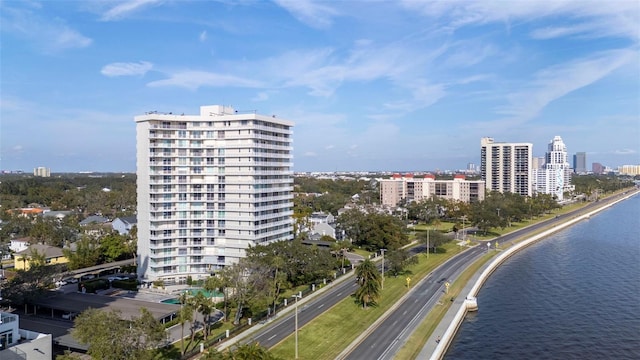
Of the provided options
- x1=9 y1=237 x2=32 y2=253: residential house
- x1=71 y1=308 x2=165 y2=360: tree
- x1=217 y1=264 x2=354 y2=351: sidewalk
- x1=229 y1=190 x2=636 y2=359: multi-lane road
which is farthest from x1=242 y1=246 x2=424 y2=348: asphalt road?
x1=9 y1=237 x2=32 y2=253: residential house

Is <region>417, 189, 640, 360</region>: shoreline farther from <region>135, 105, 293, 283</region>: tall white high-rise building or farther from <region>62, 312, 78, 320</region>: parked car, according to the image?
<region>62, 312, 78, 320</region>: parked car

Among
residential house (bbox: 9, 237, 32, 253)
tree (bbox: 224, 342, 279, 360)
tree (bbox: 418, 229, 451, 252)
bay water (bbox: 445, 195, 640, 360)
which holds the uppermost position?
tree (bbox: 224, 342, 279, 360)

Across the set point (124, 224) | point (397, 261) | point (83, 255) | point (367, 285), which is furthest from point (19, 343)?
point (124, 224)

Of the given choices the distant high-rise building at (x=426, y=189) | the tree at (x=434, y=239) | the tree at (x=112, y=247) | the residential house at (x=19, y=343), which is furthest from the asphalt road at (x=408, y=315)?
the distant high-rise building at (x=426, y=189)

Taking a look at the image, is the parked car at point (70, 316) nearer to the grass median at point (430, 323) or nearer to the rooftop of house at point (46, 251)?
the rooftop of house at point (46, 251)

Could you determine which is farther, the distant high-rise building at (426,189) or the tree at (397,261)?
the distant high-rise building at (426,189)

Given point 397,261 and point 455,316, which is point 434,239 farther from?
point 455,316
